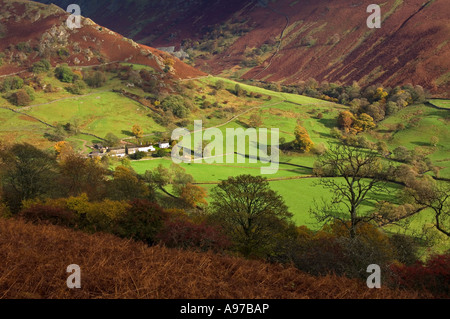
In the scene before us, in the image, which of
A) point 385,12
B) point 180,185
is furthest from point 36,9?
point 385,12

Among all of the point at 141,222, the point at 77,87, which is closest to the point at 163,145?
the point at 77,87

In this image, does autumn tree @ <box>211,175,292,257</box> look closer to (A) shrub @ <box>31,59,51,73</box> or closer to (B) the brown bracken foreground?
(B) the brown bracken foreground

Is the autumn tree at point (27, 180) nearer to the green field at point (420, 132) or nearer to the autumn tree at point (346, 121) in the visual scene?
the green field at point (420, 132)

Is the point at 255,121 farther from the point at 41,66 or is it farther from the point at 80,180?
the point at 41,66

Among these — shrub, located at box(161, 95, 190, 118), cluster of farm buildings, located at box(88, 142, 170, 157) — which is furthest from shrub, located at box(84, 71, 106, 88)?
cluster of farm buildings, located at box(88, 142, 170, 157)

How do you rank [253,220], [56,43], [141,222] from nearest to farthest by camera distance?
[141,222] < [253,220] < [56,43]
